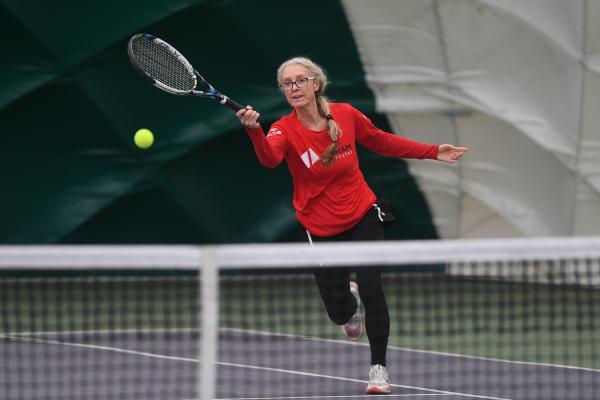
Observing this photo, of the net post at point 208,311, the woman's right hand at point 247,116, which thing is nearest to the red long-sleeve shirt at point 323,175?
the woman's right hand at point 247,116

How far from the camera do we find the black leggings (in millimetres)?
4926

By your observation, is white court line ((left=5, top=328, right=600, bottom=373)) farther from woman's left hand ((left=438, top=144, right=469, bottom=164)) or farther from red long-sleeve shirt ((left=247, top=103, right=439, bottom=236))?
woman's left hand ((left=438, top=144, right=469, bottom=164))

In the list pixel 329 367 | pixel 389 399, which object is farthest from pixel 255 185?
pixel 389 399

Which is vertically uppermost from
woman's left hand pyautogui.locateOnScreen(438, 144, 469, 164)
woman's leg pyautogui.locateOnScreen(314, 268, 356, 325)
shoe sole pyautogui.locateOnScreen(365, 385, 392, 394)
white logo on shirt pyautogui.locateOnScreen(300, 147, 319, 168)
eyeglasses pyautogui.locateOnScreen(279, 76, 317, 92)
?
eyeglasses pyautogui.locateOnScreen(279, 76, 317, 92)

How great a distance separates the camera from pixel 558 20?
9391 mm

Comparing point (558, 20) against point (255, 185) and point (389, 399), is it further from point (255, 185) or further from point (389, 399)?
point (389, 399)

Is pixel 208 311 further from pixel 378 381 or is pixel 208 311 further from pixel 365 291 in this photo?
pixel 378 381

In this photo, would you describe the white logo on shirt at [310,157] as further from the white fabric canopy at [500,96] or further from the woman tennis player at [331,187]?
the white fabric canopy at [500,96]

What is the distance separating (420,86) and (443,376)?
4.56m

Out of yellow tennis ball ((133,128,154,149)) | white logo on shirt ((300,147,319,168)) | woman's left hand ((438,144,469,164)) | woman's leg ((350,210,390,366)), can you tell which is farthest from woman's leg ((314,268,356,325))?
yellow tennis ball ((133,128,154,149))

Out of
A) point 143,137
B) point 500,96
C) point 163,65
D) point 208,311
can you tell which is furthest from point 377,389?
point 500,96

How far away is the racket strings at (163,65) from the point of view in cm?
560

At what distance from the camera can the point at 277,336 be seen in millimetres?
6961

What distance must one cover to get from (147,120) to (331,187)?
15.6 feet
